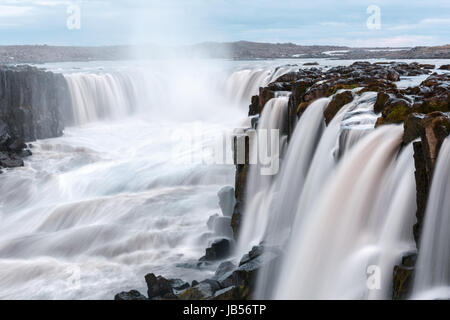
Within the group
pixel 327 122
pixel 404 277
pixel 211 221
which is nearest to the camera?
pixel 404 277

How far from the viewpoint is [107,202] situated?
20.2 m

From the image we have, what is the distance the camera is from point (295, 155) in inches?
575

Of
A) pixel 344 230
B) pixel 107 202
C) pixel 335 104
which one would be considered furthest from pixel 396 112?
pixel 107 202

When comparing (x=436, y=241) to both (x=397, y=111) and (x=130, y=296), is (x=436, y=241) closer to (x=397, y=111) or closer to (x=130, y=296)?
(x=397, y=111)

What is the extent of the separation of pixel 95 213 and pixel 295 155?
9.37 metres

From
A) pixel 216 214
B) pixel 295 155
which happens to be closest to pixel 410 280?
pixel 295 155

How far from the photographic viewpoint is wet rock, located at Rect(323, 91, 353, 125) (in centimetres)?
1366

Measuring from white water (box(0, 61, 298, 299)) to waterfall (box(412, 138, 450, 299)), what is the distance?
280 inches

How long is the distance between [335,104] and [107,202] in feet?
36.8

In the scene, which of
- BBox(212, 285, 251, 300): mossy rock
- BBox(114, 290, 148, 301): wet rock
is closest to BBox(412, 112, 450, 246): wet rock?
BBox(212, 285, 251, 300): mossy rock

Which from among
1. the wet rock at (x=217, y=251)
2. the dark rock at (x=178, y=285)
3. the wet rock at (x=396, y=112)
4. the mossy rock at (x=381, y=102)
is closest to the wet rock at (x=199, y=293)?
the dark rock at (x=178, y=285)

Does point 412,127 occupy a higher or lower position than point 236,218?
higher

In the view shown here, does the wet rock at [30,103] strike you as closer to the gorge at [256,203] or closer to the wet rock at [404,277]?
the gorge at [256,203]

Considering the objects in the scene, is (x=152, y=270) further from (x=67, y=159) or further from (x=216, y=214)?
(x=67, y=159)
